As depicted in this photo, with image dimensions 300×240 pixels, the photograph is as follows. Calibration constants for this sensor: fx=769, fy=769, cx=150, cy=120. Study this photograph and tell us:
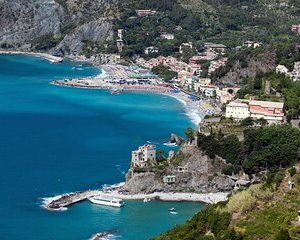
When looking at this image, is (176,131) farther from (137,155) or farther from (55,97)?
(55,97)

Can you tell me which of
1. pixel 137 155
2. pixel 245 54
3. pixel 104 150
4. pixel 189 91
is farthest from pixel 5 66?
pixel 137 155

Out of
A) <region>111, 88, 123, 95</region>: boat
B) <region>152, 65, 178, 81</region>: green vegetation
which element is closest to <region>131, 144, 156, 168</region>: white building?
<region>111, 88, 123, 95</region>: boat

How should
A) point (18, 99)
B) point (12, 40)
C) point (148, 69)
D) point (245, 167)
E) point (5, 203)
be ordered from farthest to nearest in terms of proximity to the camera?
point (12, 40) < point (148, 69) < point (18, 99) < point (245, 167) < point (5, 203)

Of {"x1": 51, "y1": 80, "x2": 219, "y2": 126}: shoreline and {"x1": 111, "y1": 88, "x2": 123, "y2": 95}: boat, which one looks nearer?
{"x1": 51, "y1": 80, "x2": 219, "y2": 126}: shoreline

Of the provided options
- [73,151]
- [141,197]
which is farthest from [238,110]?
[141,197]

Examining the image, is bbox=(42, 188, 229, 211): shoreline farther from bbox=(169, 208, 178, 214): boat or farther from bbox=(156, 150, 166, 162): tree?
bbox=(156, 150, 166, 162): tree

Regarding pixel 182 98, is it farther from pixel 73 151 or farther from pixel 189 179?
pixel 189 179
